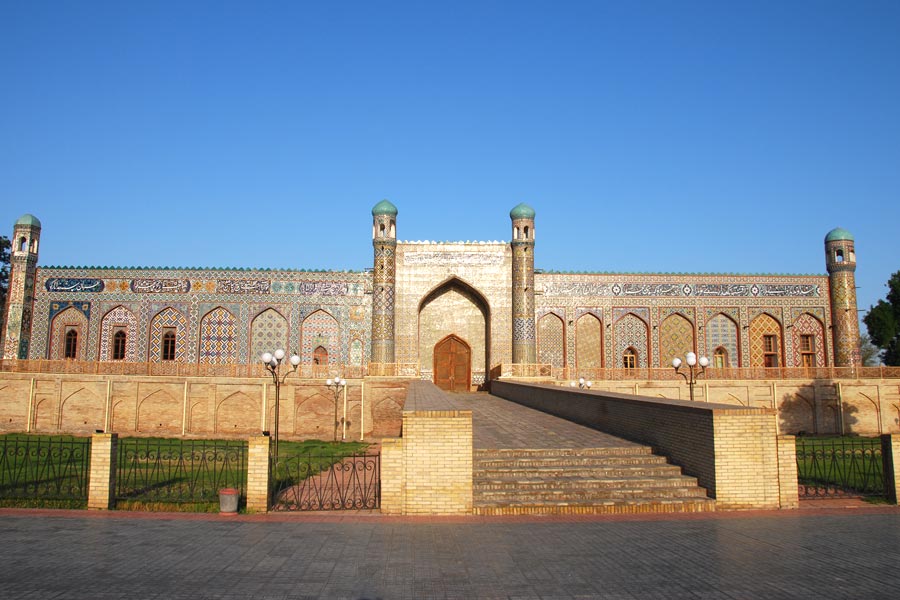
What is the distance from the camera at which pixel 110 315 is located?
71.1 feet

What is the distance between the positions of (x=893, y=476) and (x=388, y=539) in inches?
216

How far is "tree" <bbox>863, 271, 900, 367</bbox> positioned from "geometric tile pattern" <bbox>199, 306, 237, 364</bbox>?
75.3 ft

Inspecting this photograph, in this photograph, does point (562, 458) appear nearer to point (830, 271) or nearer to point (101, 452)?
point (101, 452)

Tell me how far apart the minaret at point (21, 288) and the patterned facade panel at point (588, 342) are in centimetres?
1733

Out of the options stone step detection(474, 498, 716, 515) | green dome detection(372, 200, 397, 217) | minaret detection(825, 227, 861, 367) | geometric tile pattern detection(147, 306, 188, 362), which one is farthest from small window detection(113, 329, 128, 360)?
minaret detection(825, 227, 861, 367)

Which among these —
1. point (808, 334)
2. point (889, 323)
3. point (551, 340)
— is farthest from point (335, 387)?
point (889, 323)

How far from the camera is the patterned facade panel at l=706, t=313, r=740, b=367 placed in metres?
22.7

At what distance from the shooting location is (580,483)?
7.30 metres

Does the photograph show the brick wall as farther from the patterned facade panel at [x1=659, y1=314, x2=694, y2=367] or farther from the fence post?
the patterned facade panel at [x1=659, y1=314, x2=694, y2=367]

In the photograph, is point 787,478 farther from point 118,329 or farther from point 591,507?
point 118,329

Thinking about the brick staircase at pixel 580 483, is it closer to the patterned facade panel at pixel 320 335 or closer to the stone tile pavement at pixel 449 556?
the stone tile pavement at pixel 449 556

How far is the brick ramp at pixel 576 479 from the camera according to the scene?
6.91 m

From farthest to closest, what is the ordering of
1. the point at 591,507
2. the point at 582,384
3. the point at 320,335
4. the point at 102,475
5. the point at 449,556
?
the point at 320,335, the point at 582,384, the point at 102,475, the point at 591,507, the point at 449,556

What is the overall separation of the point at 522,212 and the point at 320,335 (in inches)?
298
